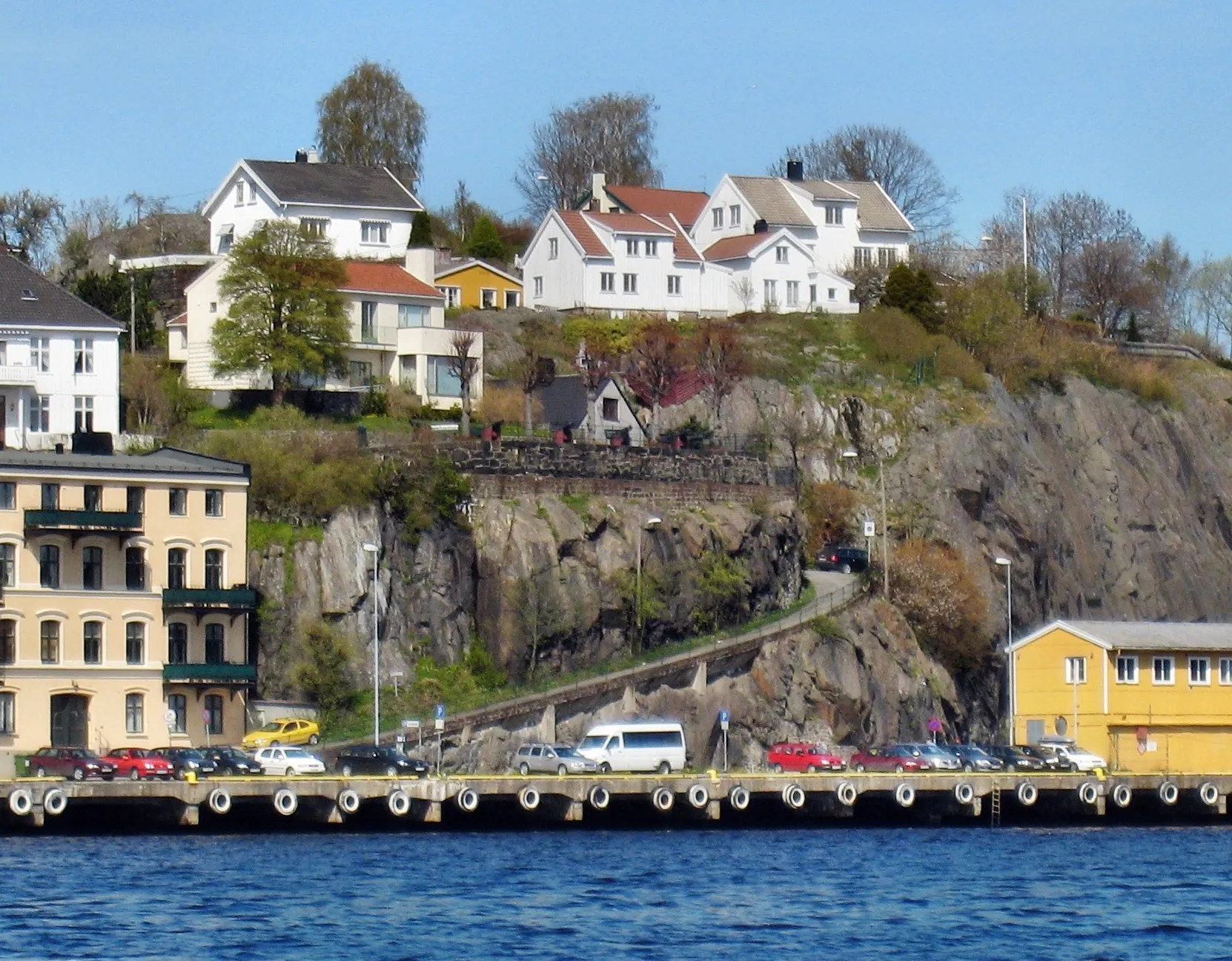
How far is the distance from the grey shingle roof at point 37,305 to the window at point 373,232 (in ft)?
90.6

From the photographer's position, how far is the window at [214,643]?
91.7 m

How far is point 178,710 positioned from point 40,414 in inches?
754

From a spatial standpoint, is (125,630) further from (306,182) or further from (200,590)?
(306,182)

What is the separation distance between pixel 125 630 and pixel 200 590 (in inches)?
121

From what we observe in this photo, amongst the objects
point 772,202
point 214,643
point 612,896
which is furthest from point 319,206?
point 612,896

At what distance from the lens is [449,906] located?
6072 cm

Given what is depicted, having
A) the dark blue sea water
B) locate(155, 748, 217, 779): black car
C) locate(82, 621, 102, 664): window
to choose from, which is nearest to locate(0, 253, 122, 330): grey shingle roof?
locate(82, 621, 102, 664): window

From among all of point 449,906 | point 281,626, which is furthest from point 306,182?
point 449,906

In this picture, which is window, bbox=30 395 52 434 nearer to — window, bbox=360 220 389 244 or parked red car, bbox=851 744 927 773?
window, bbox=360 220 389 244

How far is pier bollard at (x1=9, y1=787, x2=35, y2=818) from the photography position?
2847 inches

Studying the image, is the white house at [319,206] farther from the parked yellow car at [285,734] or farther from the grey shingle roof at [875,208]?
the parked yellow car at [285,734]

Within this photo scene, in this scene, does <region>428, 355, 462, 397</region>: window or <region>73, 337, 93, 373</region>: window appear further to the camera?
<region>428, 355, 462, 397</region>: window

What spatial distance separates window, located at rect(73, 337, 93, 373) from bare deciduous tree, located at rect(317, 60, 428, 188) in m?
52.6

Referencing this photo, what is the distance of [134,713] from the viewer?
89.6m
